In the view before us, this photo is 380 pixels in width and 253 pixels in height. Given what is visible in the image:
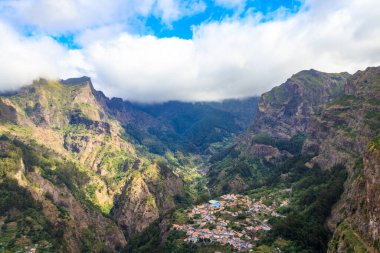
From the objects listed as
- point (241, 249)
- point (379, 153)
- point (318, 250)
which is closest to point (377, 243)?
point (379, 153)

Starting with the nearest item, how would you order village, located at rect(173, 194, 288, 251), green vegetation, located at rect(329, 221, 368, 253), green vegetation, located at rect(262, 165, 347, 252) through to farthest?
green vegetation, located at rect(329, 221, 368, 253), green vegetation, located at rect(262, 165, 347, 252), village, located at rect(173, 194, 288, 251)

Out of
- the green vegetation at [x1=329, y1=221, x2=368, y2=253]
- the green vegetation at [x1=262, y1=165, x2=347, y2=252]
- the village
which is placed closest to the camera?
the green vegetation at [x1=329, y1=221, x2=368, y2=253]

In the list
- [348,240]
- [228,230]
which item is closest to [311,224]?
[228,230]

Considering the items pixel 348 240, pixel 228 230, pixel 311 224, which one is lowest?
pixel 311 224

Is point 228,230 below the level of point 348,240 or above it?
below

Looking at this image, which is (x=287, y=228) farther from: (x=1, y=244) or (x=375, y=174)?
(x=1, y=244)

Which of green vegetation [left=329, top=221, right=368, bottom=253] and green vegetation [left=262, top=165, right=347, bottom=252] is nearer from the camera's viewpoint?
green vegetation [left=329, top=221, right=368, bottom=253]

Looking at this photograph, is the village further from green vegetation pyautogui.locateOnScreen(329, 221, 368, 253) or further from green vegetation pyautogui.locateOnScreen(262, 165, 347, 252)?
green vegetation pyautogui.locateOnScreen(329, 221, 368, 253)

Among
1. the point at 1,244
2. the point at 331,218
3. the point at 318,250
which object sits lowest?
the point at 318,250

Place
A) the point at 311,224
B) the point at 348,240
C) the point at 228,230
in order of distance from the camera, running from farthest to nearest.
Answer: the point at 228,230 < the point at 311,224 < the point at 348,240

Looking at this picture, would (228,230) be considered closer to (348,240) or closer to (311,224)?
(311,224)

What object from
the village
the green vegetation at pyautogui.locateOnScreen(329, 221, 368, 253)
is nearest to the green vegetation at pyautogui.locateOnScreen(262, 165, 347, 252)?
the village
